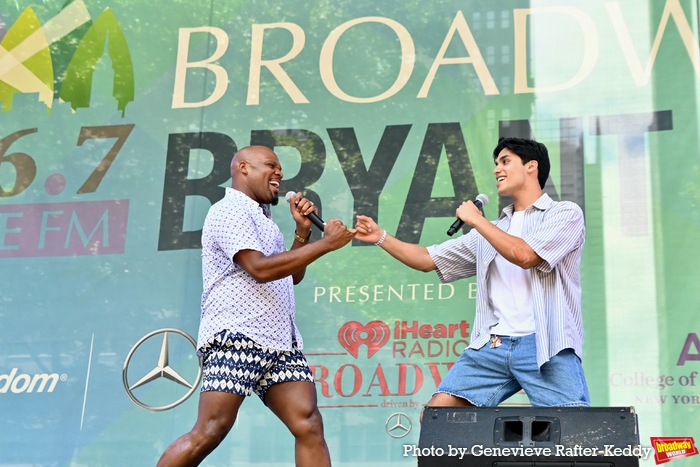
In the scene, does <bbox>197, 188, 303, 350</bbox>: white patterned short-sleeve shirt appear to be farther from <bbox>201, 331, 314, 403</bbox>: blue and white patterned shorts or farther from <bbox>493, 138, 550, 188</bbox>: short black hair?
<bbox>493, 138, 550, 188</bbox>: short black hair

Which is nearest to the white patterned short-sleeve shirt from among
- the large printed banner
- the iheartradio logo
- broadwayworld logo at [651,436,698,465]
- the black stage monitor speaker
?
the black stage monitor speaker

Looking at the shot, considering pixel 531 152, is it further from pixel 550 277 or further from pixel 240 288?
pixel 240 288

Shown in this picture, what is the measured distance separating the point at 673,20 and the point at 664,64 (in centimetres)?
23

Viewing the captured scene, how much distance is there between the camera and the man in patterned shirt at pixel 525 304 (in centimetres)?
341

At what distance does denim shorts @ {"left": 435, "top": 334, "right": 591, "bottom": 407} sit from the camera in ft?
11.1

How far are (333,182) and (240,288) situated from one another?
1.63 metres

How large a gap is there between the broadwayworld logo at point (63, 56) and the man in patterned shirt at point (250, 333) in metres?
2.05

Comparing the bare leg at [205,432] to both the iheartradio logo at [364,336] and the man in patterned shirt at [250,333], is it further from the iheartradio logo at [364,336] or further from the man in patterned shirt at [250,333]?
the iheartradio logo at [364,336]

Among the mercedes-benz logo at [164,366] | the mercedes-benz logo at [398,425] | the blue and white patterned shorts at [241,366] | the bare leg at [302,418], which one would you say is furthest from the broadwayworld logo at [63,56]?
the bare leg at [302,418]

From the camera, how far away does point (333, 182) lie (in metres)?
5.21

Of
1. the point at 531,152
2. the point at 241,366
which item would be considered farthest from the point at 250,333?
the point at 531,152

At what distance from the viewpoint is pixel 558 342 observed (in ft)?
11.2

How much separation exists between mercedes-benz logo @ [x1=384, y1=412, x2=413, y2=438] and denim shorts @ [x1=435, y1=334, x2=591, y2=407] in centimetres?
126


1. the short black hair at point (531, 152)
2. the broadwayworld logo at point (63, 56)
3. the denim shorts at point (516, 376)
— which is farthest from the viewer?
the broadwayworld logo at point (63, 56)
